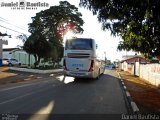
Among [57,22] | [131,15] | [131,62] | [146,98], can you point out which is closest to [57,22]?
[57,22]

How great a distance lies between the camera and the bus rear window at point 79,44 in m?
24.1

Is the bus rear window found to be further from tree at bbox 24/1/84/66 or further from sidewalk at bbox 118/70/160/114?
tree at bbox 24/1/84/66

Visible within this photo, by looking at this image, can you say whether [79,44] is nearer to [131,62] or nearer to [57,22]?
[57,22]

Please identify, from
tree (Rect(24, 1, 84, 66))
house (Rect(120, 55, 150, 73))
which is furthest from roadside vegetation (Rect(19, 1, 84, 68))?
house (Rect(120, 55, 150, 73))

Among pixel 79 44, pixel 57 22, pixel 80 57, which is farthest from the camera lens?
pixel 57 22

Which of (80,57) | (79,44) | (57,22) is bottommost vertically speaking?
(80,57)

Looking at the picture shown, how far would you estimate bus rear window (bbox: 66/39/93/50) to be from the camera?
24.1 m

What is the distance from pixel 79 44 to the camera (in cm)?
2422

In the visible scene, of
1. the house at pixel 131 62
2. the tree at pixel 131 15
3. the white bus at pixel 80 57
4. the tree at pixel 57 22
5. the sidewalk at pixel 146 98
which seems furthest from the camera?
the tree at pixel 57 22

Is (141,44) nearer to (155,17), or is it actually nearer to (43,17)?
(155,17)

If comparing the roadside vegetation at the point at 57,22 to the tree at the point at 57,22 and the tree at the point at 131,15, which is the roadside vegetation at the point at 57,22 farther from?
the tree at the point at 131,15

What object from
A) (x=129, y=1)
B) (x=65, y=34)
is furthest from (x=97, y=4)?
(x=65, y=34)

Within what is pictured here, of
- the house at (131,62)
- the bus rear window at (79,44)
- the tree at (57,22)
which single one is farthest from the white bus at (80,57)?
the tree at (57,22)

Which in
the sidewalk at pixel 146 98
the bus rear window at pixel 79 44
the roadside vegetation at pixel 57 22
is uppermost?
the roadside vegetation at pixel 57 22
